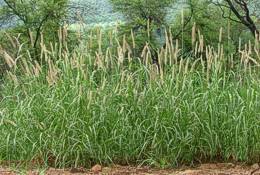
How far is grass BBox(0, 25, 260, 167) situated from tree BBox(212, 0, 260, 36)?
525 cm

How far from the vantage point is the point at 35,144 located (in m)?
5.84

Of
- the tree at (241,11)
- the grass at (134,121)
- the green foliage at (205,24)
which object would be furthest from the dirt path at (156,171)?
the tree at (241,11)

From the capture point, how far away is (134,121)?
19.3 ft

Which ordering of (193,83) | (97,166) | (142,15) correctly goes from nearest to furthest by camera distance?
(97,166)
(193,83)
(142,15)

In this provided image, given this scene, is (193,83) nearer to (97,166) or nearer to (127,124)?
(127,124)

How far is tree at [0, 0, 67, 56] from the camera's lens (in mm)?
10617

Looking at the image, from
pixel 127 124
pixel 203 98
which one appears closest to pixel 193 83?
pixel 203 98

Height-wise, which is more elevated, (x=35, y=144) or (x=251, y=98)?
(x=251, y=98)

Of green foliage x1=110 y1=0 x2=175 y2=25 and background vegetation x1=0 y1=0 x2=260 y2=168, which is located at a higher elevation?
green foliage x1=110 y1=0 x2=175 y2=25

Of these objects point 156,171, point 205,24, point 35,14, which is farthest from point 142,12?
point 156,171

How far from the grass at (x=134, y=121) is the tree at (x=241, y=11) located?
17.2 feet

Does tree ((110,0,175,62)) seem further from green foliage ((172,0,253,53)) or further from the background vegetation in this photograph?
the background vegetation

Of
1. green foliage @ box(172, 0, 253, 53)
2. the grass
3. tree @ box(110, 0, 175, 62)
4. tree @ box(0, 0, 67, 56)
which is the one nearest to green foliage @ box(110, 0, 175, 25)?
tree @ box(110, 0, 175, 62)

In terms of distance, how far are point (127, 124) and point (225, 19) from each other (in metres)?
6.22
